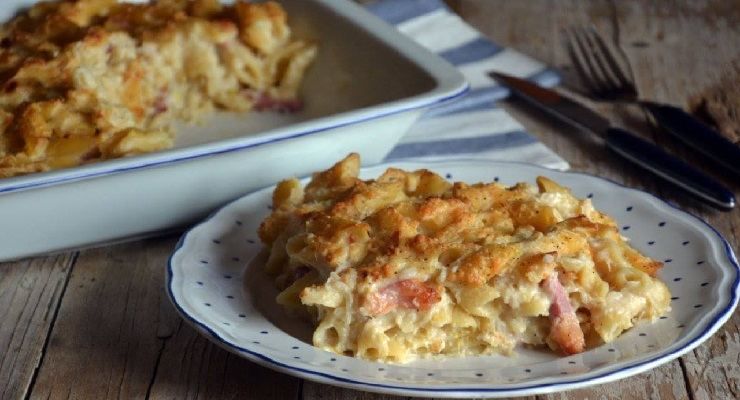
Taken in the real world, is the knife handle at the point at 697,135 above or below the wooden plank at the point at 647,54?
above

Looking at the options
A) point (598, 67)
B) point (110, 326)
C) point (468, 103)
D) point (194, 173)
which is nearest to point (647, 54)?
point (598, 67)

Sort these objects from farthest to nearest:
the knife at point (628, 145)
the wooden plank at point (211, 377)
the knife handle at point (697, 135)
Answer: the knife handle at point (697, 135), the knife at point (628, 145), the wooden plank at point (211, 377)

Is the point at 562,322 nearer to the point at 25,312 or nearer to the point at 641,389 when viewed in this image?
the point at 641,389

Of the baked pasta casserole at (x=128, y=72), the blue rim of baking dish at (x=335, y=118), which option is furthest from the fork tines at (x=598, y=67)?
the baked pasta casserole at (x=128, y=72)

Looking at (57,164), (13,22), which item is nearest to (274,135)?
(57,164)

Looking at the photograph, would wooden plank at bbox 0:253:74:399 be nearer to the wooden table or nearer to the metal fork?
the wooden table

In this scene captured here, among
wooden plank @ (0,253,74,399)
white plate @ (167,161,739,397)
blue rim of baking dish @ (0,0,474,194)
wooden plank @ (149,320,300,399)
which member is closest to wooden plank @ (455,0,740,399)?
white plate @ (167,161,739,397)

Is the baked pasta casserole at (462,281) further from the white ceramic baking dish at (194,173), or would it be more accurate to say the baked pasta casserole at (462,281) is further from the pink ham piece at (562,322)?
the white ceramic baking dish at (194,173)

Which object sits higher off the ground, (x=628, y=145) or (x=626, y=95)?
(x=628, y=145)
